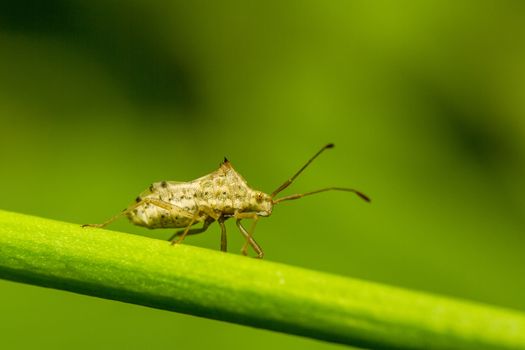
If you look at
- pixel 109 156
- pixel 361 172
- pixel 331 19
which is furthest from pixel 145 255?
pixel 331 19

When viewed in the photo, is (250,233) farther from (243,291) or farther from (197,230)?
(243,291)

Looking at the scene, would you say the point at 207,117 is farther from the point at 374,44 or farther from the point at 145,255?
the point at 145,255

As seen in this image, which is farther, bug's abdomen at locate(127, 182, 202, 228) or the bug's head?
the bug's head

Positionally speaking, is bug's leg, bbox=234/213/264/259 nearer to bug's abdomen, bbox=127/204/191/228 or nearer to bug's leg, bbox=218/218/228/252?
bug's leg, bbox=218/218/228/252

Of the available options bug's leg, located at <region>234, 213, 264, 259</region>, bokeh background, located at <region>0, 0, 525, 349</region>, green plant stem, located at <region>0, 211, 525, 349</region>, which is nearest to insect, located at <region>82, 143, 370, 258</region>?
bug's leg, located at <region>234, 213, 264, 259</region>

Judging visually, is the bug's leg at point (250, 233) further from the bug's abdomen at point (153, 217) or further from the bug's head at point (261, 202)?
the bug's abdomen at point (153, 217)
